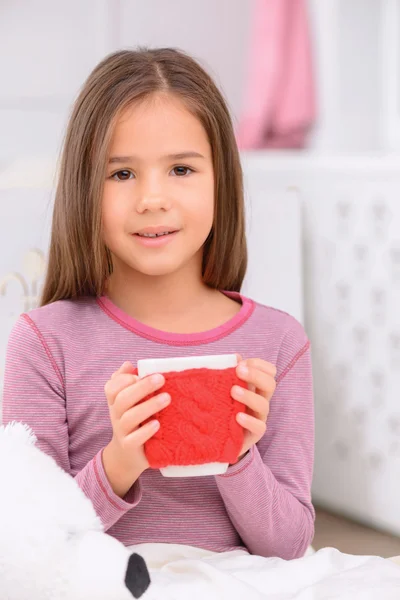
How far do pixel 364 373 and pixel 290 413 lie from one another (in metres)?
0.50

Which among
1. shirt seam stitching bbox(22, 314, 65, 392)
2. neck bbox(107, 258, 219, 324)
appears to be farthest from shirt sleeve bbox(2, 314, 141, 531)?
neck bbox(107, 258, 219, 324)

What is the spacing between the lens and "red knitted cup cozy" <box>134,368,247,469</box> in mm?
763

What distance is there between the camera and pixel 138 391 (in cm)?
76

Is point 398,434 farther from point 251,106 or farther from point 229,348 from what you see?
point 251,106

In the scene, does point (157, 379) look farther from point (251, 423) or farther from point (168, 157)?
point (168, 157)

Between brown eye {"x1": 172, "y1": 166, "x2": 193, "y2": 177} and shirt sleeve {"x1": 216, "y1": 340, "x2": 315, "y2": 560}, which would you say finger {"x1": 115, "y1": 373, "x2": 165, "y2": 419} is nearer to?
shirt sleeve {"x1": 216, "y1": 340, "x2": 315, "y2": 560}

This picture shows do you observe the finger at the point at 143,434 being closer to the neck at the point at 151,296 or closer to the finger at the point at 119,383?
the finger at the point at 119,383

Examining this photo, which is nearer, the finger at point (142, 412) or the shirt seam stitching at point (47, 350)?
Result: the finger at point (142, 412)

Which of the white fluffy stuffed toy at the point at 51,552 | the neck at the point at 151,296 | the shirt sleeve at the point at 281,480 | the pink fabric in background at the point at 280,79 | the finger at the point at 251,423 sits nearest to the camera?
the white fluffy stuffed toy at the point at 51,552

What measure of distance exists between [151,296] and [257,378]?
284 mm

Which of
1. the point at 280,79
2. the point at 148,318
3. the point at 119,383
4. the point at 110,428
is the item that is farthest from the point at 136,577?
the point at 280,79

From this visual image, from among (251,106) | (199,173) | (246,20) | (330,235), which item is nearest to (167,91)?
(199,173)

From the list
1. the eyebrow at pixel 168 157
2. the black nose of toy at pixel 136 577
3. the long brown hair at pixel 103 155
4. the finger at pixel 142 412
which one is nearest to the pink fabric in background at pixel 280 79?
the long brown hair at pixel 103 155

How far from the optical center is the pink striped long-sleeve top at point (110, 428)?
38.7 inches
